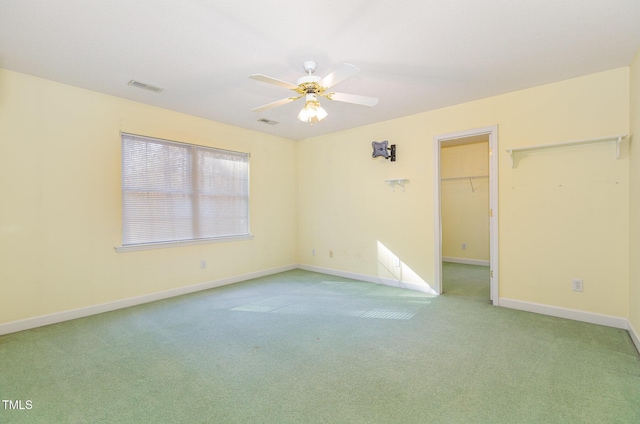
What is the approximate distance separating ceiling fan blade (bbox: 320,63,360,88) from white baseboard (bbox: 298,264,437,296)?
3.15 m

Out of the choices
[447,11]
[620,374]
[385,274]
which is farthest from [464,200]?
[447,11]

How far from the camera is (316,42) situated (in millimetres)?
2400

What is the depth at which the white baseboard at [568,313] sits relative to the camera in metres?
2.92

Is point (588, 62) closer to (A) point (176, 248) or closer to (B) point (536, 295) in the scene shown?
(B) point (536, 295)

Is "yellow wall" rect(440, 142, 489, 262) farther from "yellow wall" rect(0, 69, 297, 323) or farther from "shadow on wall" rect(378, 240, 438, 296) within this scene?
"yellow wall" rect(0, 69, 297, 323)

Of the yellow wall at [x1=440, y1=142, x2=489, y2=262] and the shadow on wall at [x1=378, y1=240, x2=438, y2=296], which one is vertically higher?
the yellow wall at [x1=440, y1=142, x2=489, y2=262]

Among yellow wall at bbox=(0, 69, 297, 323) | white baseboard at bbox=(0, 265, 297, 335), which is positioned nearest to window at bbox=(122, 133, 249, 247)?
yellow wall at bbox=(0, 69, 297, 323)

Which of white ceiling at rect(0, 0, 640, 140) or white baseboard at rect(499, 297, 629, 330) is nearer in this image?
→ white ceiling at rect(0, 0, 640, 140)

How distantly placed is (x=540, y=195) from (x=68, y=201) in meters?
5.27

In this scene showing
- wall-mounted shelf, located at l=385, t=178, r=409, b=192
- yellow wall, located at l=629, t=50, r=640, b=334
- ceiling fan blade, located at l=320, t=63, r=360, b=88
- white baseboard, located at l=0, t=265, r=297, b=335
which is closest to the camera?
ceiling fan blade, located at l=320, t=63, r=360, b=88

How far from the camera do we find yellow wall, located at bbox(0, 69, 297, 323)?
9.65ft

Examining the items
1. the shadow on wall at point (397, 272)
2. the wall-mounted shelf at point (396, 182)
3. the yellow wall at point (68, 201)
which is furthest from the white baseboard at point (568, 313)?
the yellow wall at point (68, 201)

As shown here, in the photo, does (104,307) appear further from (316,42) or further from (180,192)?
(316,42)

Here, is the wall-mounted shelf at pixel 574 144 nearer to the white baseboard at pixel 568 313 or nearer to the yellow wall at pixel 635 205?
the yellow wall at pixel 635 205
